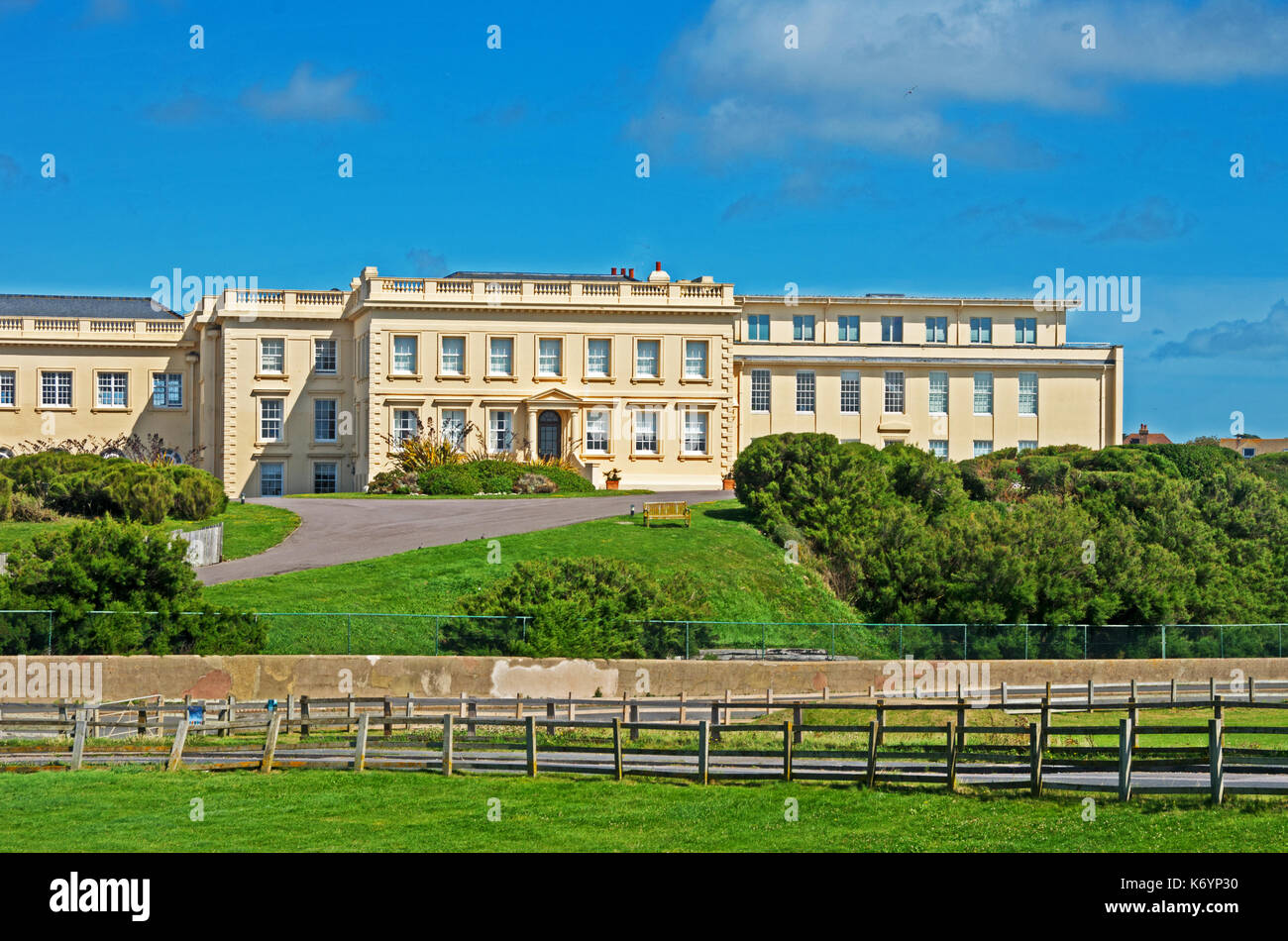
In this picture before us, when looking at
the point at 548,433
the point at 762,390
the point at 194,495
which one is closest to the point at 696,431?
the point at 548,433

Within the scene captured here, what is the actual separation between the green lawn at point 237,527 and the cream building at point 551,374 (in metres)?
16.9

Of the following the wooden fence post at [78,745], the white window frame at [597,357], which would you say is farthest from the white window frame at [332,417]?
the wooden fence post at [78,745]

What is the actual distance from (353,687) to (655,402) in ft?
137

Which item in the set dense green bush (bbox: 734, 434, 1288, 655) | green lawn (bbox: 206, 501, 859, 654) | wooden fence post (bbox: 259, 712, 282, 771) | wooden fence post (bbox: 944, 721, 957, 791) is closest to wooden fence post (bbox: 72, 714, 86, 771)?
wooden fence post (bbox: 259, 712, 282, 771)

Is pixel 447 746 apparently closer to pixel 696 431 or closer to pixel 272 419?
pixel 696 431

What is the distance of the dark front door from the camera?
233ft

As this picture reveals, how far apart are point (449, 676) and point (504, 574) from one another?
900cm

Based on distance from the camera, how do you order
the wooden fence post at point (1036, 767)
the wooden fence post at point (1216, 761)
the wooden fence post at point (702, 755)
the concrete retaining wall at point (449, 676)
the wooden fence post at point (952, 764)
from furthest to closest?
the concrete retaining wall at point (449, 676) < the wooden fence post at point (702, 755) < the wooden fence post at point (952, 764) < the wooden fence post at point (1036, 767) < the wooden fence post at point (1216, 761)

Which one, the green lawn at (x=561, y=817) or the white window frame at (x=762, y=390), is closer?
the green lawn at (x=561, y=817)

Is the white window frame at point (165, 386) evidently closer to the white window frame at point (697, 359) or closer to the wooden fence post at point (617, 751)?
the white window frame at point (697, 359)

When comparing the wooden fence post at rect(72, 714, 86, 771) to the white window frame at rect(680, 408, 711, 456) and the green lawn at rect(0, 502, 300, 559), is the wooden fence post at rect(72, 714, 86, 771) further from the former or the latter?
the white window frame at rect(680, 408, 711, 456)

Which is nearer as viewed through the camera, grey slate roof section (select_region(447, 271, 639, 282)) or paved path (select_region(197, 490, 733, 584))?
paved path (select_region(197, 490, 733, 584))

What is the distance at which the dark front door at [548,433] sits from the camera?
71.0 meters

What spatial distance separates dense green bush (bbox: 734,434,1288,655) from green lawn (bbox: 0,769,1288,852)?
18.9 metres
